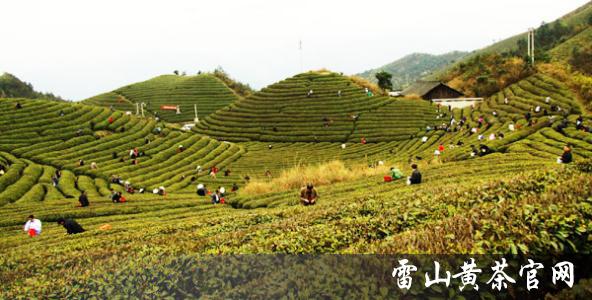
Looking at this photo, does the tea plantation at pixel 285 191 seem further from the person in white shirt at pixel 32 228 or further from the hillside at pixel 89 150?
the person in white shirt at pixel 32 228

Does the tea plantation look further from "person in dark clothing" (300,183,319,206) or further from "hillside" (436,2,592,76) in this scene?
"hillside" (436,2,592,76)

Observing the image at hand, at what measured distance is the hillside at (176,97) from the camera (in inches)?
4441

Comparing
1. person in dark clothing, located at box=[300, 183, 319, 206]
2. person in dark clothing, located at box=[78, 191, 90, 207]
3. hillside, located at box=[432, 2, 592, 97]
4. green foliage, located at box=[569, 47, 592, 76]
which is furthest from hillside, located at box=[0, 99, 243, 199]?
green foliage, located at box=[569, 47, 592, 76]

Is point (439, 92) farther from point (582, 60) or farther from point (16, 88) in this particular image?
point (16, 88)

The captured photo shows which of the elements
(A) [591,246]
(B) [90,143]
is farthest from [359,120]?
(A) [591,246]

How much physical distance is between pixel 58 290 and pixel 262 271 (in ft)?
14.2

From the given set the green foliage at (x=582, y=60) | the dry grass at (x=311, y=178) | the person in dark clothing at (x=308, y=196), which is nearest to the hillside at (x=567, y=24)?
the green foliage at (x=582, y=60)

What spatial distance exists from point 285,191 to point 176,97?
95.4 metres

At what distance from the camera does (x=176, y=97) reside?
118 meters

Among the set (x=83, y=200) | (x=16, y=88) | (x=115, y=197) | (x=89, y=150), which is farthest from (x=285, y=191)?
(x=16, y=88)

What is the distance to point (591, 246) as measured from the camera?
6.87 m

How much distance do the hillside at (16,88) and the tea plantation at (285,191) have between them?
153ft

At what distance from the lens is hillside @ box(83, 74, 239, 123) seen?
4441 inches

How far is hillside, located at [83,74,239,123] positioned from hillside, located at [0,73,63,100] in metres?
16.6
